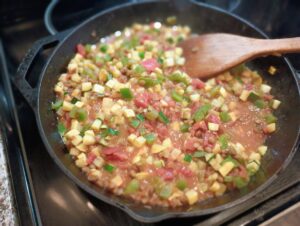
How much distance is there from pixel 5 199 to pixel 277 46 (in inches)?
46.8

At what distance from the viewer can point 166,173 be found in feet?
4.28

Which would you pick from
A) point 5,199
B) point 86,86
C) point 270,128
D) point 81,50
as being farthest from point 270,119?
point 5,199

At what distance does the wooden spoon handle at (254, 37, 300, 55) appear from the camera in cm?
138

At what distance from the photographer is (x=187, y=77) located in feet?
5.28

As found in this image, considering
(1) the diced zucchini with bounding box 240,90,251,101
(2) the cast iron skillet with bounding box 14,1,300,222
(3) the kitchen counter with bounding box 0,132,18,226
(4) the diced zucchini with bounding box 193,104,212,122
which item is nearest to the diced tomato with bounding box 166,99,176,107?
(4) the diced zucchini with bounding box 193,104,212,122

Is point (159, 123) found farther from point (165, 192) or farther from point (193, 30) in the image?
point (193, 30)

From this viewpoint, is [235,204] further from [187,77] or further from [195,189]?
[187,77]

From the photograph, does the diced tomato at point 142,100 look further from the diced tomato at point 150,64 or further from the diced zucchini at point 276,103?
the diced zucchini at point 276,103

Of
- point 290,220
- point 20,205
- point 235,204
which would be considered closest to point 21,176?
point 20,205

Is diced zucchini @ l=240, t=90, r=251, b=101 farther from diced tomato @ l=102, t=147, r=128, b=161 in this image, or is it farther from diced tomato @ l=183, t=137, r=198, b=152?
diced tomato @ l=102, t=147, r=128, b=161

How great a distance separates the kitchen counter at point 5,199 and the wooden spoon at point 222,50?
0.91m

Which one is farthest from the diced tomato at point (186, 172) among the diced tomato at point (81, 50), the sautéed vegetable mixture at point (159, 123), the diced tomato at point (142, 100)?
the diced tomato at point (81, 50)

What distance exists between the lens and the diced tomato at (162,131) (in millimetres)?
1405

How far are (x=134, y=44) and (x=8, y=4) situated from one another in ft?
2.34
